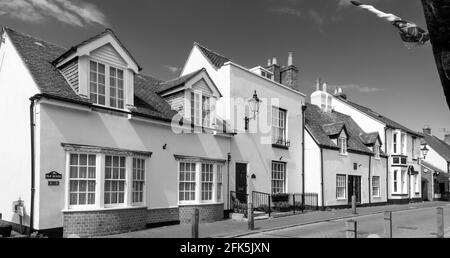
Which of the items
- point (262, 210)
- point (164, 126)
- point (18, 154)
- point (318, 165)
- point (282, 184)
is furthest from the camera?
point (318, 165)

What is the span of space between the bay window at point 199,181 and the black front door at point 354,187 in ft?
40.7

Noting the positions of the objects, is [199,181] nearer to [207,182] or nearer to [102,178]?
[207,182]

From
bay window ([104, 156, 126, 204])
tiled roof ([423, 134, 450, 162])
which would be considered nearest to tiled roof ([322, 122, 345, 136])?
bay window ([104, 156, 126, 204])

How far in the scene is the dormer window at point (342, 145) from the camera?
23.5 meters

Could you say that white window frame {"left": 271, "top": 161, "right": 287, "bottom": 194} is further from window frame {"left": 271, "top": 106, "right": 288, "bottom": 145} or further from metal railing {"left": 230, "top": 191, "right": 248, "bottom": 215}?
metal railing {"left": 230, "top": 191, "right": 248, "bottom": 215}

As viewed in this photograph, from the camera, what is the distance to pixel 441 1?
1.89m

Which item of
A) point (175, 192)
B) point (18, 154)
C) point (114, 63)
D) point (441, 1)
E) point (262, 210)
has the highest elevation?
point (114, 63)

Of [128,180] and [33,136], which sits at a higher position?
[33,136]

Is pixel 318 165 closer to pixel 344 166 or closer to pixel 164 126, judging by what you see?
pixel 344 166

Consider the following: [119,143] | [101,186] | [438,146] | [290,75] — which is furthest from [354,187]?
[438,146]

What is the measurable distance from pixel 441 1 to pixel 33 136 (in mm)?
10888

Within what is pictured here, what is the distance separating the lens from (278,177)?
1972cm

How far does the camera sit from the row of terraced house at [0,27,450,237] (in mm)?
10445

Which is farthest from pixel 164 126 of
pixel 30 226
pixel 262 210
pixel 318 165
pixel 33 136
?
pixel 318 165
